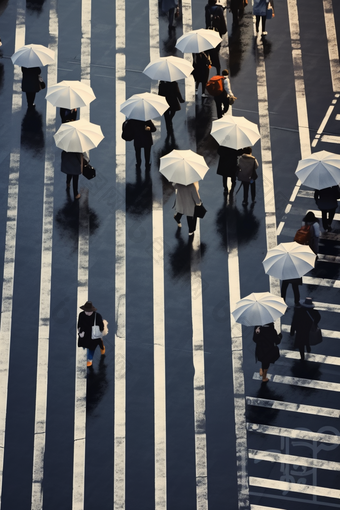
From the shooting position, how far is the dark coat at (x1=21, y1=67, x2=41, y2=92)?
27281mm

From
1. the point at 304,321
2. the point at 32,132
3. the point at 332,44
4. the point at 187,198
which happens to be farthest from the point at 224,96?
the point at 304,321

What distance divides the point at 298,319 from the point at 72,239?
6645 mm

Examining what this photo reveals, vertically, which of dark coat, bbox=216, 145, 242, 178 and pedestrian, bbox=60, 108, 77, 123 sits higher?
pedestrian, bbox=60, 108, 77, 123

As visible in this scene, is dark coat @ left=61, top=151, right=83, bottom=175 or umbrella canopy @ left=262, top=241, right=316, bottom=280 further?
dark coat @ left=61, top=151, right=83, bottom=175

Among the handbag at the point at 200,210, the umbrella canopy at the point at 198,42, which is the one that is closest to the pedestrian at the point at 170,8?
the umbrella canopy at the point at 198,42

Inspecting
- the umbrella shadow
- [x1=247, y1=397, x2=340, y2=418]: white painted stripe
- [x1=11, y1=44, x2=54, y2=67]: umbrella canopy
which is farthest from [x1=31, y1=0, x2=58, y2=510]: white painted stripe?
[x1=247, y1=397, x2=340, y2=418]: white painted stripe

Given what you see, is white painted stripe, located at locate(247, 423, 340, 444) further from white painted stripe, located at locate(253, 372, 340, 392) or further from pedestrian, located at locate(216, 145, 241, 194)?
pedestrian, located at locate(216, 145, 241, 194)

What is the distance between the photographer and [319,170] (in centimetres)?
2288

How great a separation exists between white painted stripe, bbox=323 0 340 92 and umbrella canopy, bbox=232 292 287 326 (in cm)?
1033

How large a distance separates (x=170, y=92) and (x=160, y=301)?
21.0 ft

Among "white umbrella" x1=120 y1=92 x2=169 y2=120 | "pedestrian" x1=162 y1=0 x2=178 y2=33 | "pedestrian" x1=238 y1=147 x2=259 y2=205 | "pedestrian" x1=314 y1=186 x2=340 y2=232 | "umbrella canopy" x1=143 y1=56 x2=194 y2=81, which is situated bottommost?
"pedestrian" x1=314 y1=186 x2=340 y2=232

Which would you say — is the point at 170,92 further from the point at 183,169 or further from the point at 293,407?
the point at 293,407

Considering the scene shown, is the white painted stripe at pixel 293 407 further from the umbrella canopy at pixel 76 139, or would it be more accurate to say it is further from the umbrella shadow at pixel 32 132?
the umbrella shadow at pixel 32 132

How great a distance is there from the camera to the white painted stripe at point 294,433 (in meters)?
20.4
